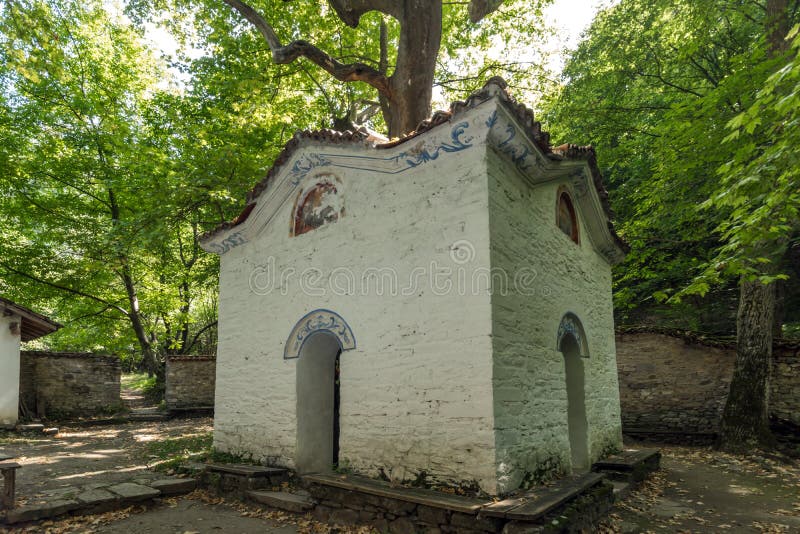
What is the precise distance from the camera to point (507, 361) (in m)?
5.09

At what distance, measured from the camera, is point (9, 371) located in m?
13.1

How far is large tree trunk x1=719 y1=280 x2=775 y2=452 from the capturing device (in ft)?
31.5

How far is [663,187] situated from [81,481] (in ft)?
39.4

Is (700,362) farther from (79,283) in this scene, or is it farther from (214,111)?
(79,283)

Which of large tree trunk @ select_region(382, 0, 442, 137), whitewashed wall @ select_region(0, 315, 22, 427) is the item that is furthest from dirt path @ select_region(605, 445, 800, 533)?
whitewashed wall @ select_region(0, 315, 22, 427)

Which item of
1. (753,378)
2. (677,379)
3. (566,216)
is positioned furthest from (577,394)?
(677,379)

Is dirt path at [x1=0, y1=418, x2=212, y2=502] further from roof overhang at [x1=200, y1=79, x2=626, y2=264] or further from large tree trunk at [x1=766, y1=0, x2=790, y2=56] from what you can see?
large tree trunk at [x1=766, y1=0, x2=790, y2=56]

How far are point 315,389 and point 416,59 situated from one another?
631 centimetres

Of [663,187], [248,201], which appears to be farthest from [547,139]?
[663,187]

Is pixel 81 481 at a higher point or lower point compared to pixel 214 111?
lower

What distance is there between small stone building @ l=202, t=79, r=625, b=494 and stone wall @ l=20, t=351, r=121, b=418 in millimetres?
9924

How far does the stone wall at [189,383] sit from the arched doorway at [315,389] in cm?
1099

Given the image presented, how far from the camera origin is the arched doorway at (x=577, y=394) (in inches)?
288

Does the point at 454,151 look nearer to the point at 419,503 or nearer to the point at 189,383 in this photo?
the point at 419,503
